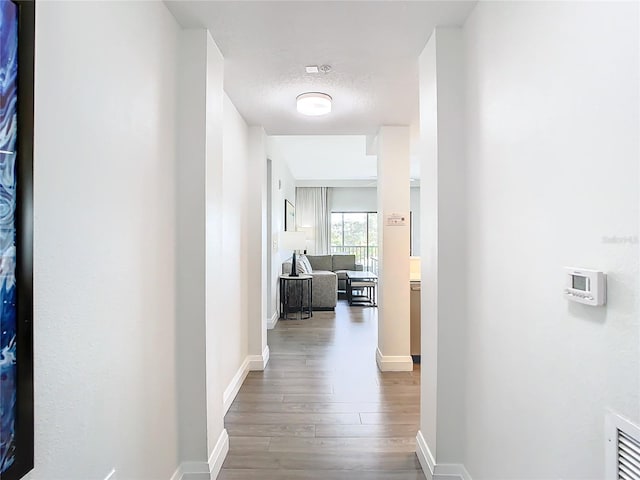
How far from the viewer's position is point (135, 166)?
1.49 m

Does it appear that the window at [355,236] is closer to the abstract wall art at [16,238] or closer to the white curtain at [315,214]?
the white curtain at [315,214]

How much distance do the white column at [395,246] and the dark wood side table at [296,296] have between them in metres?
2.72

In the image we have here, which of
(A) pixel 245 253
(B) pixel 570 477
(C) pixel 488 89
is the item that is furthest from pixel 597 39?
(A) pixel 245 253

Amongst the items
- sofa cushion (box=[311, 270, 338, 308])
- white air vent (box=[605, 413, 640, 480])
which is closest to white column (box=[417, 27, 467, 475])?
white air vent (box=[605, 413, 640, 480])

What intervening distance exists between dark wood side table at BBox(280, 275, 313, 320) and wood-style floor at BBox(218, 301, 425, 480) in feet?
6.59

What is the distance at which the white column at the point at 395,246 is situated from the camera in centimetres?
371

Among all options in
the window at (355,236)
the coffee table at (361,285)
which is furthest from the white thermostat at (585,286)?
the window at (355,236)

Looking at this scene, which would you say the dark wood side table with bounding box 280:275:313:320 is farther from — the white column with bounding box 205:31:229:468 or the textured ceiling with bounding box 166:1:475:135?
the white column with bounding box 205:31:229:468

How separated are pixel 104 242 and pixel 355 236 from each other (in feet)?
30.1

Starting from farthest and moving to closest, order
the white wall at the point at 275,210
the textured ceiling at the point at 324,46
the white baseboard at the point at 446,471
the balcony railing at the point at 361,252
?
the balcony railing at the point at 361,252 < the white wall at the point at 275,210 < the white baseboard at the point at 446,471 < the textured ceiling at the point at 324,46

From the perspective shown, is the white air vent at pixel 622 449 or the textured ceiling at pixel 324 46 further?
the textured ceiling at pixel 324 46

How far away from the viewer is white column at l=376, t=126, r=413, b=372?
3715mm

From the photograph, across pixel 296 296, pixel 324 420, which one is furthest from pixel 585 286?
pixel 296 296

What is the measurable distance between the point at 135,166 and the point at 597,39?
5.18 feet
